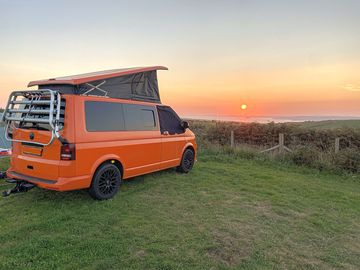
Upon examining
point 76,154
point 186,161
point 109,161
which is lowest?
point 186,161

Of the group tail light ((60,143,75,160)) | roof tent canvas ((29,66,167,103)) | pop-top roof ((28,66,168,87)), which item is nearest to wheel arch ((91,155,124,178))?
tail light ((60,143,75,160))

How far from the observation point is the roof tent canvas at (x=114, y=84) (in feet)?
16.3

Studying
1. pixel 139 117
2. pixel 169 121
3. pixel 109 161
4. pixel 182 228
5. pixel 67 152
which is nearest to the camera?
pixel 182 228

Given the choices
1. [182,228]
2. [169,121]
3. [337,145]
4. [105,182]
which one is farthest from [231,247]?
[337,145]

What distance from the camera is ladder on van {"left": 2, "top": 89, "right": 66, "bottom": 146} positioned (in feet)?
14.0

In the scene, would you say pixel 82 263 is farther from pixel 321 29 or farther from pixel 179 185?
pixel 321 29

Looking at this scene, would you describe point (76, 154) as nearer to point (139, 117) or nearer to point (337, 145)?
point (139, 117)

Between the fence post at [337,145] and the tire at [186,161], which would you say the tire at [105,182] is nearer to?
the tire at [186,161]

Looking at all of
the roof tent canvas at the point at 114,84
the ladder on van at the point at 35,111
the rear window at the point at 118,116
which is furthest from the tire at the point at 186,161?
the ladder on van at the point at 35,111

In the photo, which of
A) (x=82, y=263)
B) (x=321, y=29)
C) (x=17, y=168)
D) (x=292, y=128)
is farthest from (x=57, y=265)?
(x=292, y=128)

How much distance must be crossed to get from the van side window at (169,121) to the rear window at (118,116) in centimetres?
32

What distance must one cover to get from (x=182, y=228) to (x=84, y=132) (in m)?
2.35

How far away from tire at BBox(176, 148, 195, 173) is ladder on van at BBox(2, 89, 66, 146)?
152 inches

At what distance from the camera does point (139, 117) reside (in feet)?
19.7
